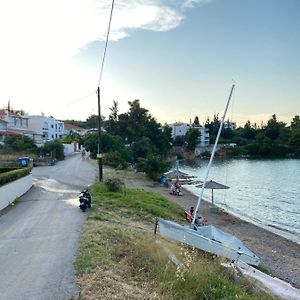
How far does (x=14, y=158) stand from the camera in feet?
139

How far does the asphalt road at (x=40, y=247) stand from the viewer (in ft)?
26.3

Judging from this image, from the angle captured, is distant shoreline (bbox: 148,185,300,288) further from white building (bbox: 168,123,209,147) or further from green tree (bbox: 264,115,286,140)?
white building (bbox: 168,123,209,147)

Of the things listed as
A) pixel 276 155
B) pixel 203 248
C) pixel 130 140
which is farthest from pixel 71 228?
pixel 276 155

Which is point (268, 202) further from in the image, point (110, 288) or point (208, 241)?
point (110, 288)

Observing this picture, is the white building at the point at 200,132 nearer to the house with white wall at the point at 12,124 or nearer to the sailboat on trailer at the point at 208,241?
the house with white wall at the point at 12,124

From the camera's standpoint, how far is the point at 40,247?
38.0 ft

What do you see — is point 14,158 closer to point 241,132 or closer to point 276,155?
point 276,155

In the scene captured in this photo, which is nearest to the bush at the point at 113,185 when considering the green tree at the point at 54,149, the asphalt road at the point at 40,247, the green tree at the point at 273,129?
the asphalt road at the point at 40,247

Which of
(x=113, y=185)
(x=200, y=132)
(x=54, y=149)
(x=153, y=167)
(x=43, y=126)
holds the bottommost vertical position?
(x=153, y=167)

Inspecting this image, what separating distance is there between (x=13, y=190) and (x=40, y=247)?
11121 millimetres

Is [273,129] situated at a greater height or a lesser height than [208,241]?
greater

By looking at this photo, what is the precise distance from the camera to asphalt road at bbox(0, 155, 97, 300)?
8.03 m

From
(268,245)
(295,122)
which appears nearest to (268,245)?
(268,245)

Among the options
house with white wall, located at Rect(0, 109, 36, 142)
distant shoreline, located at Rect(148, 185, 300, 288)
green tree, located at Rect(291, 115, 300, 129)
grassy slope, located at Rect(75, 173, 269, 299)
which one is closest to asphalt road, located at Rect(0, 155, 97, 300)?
grassy slope, located at Rect(75, 173, 269, 299)
